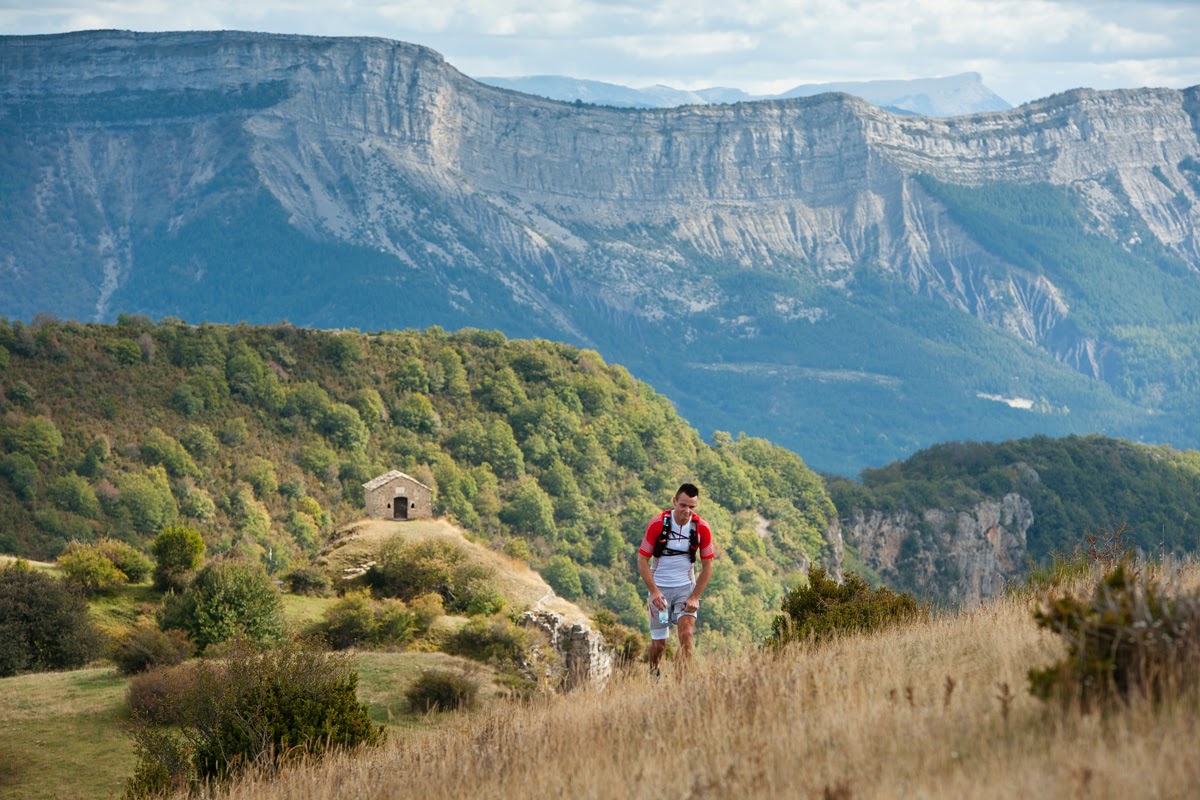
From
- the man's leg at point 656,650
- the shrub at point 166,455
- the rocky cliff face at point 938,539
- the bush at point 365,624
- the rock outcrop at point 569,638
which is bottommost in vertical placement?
the rocky cliff face at point 938,539

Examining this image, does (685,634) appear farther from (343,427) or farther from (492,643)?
(343,427)

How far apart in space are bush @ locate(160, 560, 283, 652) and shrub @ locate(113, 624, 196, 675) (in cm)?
144

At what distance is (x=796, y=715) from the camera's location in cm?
1280

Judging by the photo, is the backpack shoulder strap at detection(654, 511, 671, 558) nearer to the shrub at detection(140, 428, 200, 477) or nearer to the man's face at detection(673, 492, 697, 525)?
the man's face at detection(673, 492, 697, 525)

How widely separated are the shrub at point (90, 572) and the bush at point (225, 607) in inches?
138

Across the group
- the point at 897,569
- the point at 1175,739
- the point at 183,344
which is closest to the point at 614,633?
the point at 1175,739

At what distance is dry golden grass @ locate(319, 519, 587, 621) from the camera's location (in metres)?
49.6

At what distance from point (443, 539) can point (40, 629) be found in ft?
56.0

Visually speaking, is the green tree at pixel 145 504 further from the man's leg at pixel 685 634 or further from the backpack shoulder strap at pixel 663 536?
the man's leg at pixel 685 634

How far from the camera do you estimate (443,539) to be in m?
51.5

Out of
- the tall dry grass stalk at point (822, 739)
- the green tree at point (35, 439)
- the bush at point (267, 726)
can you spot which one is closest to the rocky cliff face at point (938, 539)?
A: the green tree at point (35, 439)

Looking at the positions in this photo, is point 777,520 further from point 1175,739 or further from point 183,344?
point 1175,739

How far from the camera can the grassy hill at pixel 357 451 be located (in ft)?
258

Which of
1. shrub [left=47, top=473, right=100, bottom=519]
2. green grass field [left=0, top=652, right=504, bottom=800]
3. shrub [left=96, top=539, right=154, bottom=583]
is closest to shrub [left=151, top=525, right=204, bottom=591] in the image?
shrub [left=96, top=539, right=154, bottom=583]
